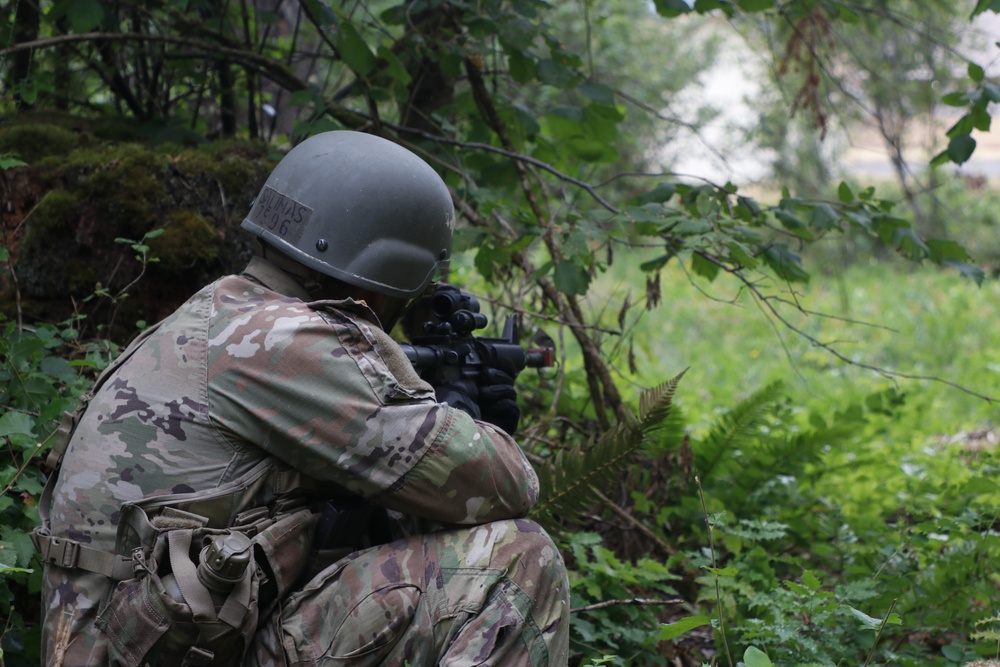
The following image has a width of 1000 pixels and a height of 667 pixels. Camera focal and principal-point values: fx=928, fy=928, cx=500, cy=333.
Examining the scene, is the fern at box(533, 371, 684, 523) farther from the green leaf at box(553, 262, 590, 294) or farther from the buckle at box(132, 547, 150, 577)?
the buckle at box(132, 547, 150, 577)

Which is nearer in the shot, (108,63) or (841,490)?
(108,63)

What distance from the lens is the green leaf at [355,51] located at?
3.53 meters

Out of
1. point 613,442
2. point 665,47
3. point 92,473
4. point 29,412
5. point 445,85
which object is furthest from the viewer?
point 665,47

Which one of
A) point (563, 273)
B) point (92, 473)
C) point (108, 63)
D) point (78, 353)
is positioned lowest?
A: point (78, 353)

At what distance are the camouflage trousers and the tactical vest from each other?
0.32 ft

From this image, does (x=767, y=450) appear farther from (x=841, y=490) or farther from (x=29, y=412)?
(x=29, y=412)

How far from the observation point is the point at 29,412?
2.83 metres

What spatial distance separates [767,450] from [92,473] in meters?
3.00

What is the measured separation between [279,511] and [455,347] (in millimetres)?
697

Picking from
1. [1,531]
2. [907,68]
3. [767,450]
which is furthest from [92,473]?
[907,68]

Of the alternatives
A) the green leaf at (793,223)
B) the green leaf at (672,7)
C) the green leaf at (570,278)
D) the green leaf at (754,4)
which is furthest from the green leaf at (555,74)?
the green leaf at (793,223)

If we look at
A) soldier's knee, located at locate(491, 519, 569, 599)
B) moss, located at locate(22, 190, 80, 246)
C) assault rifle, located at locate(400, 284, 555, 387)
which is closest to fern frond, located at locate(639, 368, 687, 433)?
assault rifle, located at locate(400, 284, 555, 387)

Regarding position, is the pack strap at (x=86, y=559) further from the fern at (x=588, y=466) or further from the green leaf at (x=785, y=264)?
the green leaf at (x=785, y=264)

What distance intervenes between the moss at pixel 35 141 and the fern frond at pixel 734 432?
119 inches
